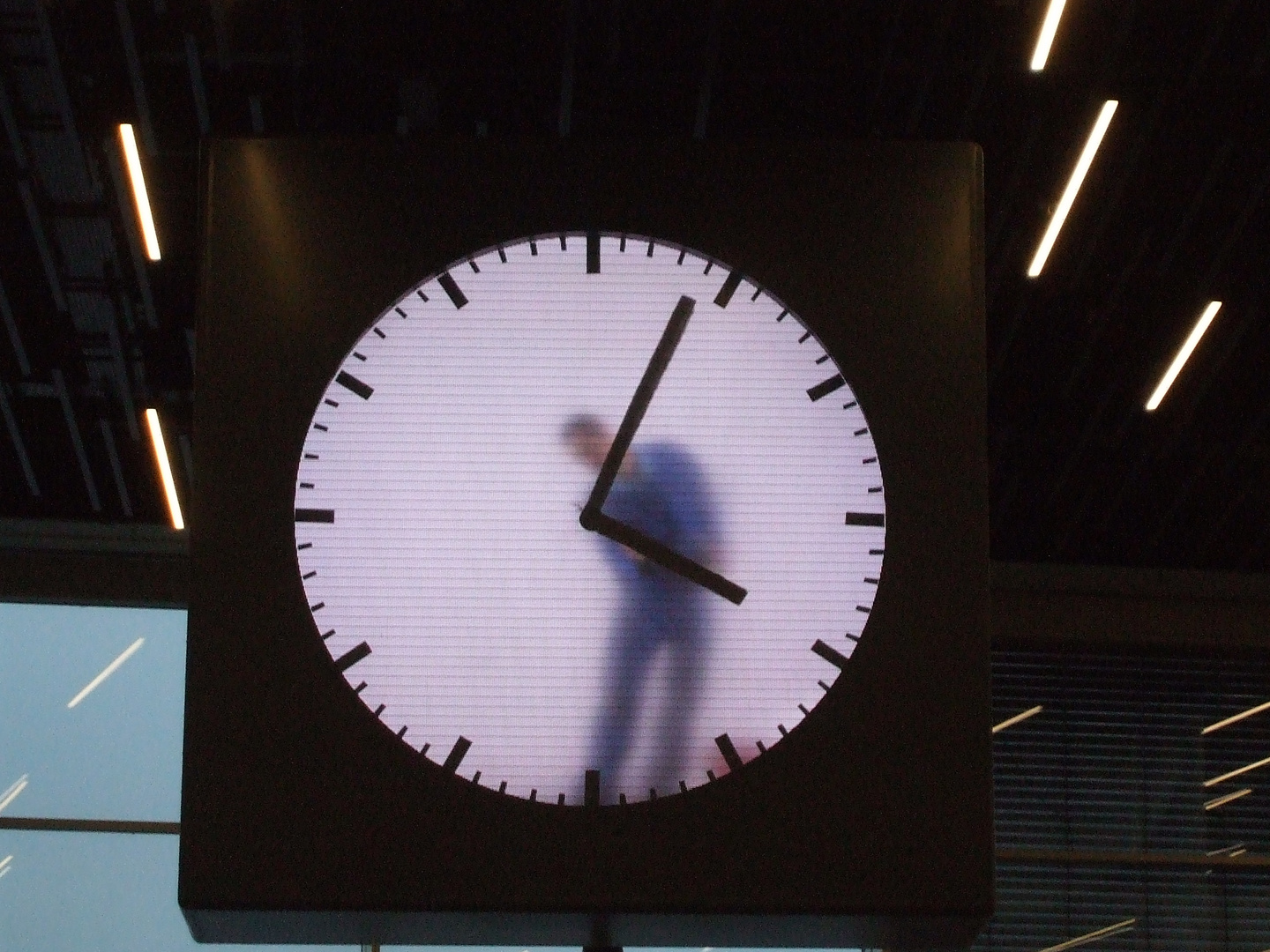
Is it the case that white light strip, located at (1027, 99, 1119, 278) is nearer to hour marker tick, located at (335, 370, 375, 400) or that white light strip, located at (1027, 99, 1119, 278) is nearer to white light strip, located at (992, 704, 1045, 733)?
hour marker tick, located at (335, 370, 375, 400)

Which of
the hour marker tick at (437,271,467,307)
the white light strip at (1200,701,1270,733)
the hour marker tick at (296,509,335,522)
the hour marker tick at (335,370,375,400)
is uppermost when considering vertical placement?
the white light strip at (1200,701,1270,733)

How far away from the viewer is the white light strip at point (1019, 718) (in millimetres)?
6375

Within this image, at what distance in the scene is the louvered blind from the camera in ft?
20.6

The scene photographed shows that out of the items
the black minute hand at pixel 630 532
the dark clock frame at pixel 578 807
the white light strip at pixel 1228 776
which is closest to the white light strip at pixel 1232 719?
the white light strip at pixel 1228 776

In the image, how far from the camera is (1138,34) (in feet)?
12.9

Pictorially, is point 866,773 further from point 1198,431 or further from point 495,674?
point 1198,431

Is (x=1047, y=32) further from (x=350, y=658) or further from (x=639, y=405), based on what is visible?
(x=350, y=658)

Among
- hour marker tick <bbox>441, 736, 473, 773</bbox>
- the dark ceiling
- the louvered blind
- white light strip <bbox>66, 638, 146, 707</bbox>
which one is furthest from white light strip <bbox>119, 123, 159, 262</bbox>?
the louvered blind

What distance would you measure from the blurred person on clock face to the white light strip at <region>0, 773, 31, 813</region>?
394 centimetres

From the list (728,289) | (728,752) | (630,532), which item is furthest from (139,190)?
(728,752)

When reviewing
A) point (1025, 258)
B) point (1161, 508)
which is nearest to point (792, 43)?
point (1025, 258)

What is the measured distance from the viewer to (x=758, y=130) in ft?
13.0

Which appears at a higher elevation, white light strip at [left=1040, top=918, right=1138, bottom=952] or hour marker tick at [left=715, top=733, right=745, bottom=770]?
white light strip at [left=1040, top=918, right=1138, bottom=952]

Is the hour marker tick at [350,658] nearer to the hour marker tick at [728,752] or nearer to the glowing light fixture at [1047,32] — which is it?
the hour marker tick at [728,752]
